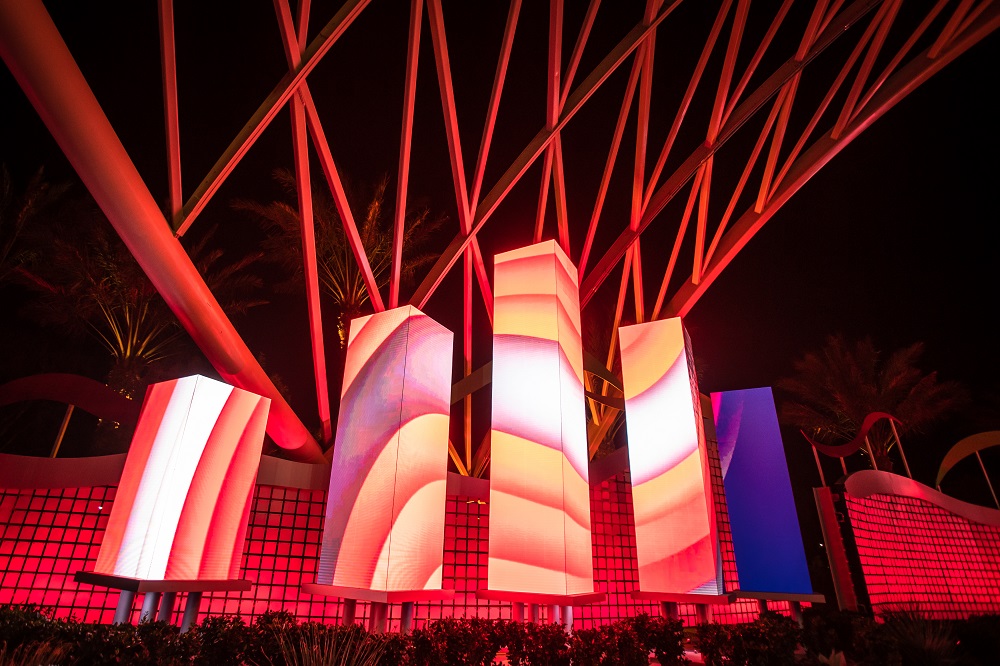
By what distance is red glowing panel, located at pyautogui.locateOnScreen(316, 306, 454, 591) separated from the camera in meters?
8.29

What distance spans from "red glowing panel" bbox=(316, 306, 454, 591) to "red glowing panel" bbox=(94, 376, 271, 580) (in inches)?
56.3

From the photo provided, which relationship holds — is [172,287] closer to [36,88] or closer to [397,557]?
[36,88]

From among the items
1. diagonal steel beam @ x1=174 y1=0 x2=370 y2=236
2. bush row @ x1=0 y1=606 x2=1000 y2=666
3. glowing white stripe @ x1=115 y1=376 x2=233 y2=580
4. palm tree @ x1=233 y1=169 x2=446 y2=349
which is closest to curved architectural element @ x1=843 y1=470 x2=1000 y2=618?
bush row @ x1=0 y1=606 x2=1000 y2=666

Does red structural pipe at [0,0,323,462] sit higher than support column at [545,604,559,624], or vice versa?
red structural pipe at [0,0,323,462]

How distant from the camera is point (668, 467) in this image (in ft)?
33.0

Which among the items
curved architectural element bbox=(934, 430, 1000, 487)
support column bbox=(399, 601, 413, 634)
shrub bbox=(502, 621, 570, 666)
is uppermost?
curved architectural element bbox=(934, 430, 1000, 487)

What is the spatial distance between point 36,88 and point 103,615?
10.5 metres

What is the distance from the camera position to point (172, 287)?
816cm

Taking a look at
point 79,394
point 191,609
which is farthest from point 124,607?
point 79,394

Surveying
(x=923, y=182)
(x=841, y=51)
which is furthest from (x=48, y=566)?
(x=923, y=182)

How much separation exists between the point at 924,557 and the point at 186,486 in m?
Answer: 23.1

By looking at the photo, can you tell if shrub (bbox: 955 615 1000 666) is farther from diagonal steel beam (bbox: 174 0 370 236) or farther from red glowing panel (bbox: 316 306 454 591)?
diagonal steel beam (bbox: 174 0 370 236)

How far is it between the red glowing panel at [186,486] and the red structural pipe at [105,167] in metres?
1.06

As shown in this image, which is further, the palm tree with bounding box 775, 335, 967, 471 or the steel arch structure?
the palm tree with bounding box 775, 335, 967, 471
